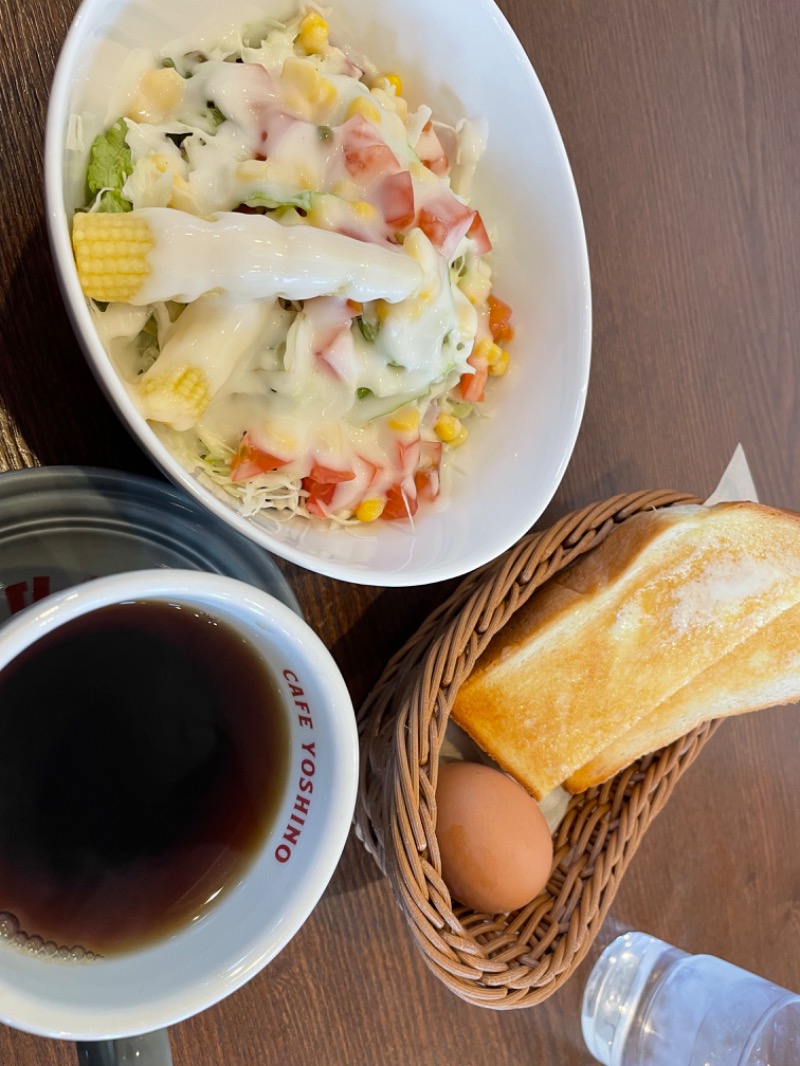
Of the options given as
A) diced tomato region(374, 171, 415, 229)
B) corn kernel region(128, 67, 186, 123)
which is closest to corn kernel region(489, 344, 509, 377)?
diced tomato region(374, 171, 415, 229)

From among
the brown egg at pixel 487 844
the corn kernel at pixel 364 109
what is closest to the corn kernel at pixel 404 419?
the corn kernel at pixel 364 109

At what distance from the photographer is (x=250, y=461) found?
2.86 feet

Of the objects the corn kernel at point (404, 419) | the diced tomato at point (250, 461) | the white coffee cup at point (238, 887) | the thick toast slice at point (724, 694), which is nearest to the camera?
the white coffee cup at point (238, 887)

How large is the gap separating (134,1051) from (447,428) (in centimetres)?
71

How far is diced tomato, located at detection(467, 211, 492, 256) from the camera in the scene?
104 cm

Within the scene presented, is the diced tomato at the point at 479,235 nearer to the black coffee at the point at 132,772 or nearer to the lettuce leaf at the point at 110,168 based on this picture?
the lettuce leaf at the point at 110,168

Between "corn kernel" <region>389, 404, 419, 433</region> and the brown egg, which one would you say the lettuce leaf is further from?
the brown egg

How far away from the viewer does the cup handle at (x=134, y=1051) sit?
694 millimetres

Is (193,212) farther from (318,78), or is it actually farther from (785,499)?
(785,499)

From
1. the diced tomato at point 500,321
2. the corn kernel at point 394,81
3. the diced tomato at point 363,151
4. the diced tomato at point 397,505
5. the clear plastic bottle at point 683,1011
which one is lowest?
the clear plastic bottle at point 683,1011

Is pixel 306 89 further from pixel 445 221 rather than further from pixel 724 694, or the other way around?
pixel 724 694

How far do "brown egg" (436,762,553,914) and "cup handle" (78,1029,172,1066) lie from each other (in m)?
0.40

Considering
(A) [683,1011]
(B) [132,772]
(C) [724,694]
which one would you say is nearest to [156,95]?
(B) [132,772]

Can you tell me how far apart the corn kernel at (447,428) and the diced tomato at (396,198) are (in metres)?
0.24
